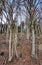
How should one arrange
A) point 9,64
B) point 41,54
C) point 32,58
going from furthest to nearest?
point 41,54 → point 32,58 → point 9,64

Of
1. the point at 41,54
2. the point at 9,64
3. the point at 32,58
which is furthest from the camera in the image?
the point at 41,54

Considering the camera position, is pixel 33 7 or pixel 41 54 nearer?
pixel 33 7

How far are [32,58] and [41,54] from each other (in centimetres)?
194

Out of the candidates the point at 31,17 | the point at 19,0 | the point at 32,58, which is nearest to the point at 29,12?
the point at 31,17

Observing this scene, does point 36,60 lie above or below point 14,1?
below

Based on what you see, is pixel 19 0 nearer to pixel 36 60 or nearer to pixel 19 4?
pixel 19 4

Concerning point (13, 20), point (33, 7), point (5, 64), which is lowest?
point (5, 64)

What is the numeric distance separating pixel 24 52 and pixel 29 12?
180 inches

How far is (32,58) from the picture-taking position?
1491cm

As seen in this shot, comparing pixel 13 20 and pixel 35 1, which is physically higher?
pixel 35 1

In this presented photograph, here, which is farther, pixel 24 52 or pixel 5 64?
pixel 24 52

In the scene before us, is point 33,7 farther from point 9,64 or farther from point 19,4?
point 9,64

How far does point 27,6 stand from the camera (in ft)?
48.3

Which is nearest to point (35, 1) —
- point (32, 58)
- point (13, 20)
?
point (13, 20)
